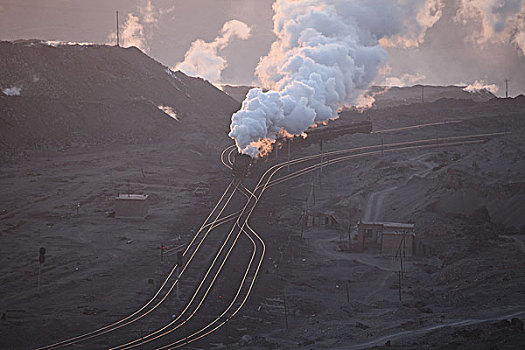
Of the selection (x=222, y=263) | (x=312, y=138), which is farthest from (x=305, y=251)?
(x=312, y=138)

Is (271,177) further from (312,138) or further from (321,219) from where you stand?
(321,219)

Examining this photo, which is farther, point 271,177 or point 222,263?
point 271,177

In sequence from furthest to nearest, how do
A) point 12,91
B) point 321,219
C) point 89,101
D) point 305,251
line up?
1. point 89,101
2. point 12,91
3. point 321,219
4. point 305,251

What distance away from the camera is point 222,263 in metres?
50.2

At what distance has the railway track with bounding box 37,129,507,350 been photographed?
36.4 meters

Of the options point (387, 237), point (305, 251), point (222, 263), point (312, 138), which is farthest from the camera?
point (312, 138)

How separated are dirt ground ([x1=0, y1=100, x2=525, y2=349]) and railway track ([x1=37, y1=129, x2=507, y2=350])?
96cm

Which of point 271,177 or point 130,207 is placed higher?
point 271,177

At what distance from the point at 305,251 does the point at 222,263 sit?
8.03 metres

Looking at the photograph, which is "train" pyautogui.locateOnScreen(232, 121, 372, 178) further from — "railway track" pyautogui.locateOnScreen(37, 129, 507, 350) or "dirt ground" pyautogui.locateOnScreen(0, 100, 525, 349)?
"dirt ground" pyautogui.locateOnScreen(0, 100, 525, 349)

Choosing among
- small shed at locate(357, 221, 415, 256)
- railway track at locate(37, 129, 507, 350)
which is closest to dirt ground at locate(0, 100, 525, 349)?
railway track at locate(37, 129, 507, 350)

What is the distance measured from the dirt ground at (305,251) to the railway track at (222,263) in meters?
0.96

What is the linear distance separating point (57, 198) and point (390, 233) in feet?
123

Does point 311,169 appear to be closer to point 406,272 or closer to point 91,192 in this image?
point 91,192
